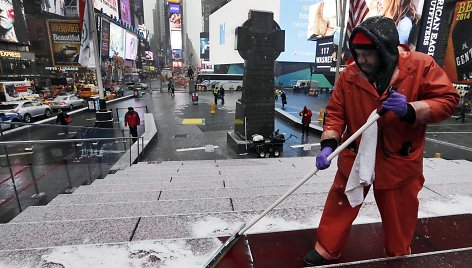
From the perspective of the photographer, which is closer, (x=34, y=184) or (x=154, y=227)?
(x=154, y=227)

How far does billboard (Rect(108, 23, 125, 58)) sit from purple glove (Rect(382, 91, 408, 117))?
191 ft

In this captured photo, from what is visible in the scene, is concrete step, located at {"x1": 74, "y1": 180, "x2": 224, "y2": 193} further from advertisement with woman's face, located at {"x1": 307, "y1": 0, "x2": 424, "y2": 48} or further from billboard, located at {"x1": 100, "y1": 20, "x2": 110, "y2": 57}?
billboard, located at {"x1": 100, "y1": 20, "x2": 110, "y2": 57}

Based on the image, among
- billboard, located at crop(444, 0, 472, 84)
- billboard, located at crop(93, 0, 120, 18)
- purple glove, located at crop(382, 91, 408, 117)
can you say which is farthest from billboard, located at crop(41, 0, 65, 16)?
purple glove, located at crop(382, 91, 408, 117)

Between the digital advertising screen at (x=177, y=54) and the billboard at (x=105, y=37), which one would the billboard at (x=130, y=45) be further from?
the digital advertising screen at (x=177, y=54)

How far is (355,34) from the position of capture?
1.80m

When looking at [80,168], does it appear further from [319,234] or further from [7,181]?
[319,234]

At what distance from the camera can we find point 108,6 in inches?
2459

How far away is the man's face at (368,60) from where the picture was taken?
5.92 feet

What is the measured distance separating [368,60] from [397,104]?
0.39 m

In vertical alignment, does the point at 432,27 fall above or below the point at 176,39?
below

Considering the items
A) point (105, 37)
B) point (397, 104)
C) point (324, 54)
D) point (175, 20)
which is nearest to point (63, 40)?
point (105, 37)

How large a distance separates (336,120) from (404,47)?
2.28ft

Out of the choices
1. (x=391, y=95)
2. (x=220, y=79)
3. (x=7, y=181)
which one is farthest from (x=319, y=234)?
(x=220, y=79)

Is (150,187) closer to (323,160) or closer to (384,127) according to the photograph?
(323,160)
